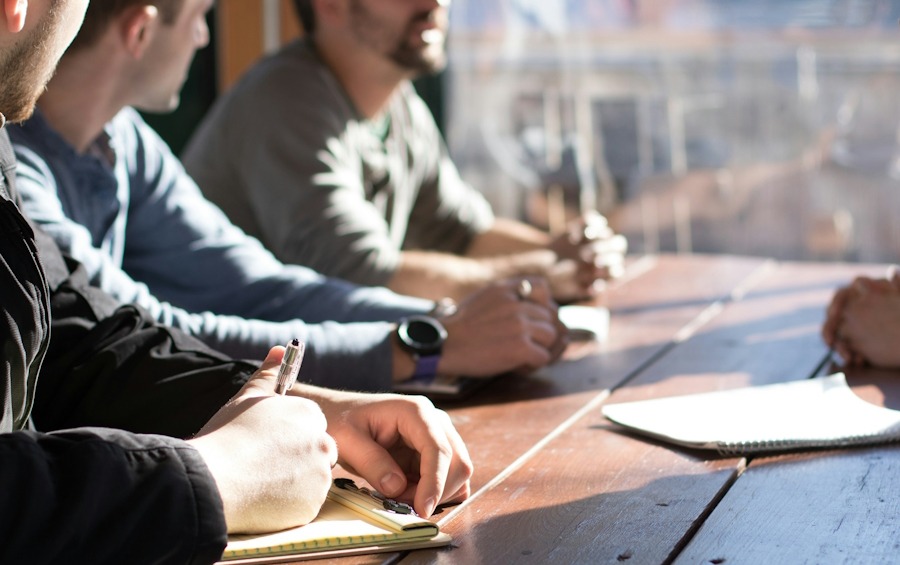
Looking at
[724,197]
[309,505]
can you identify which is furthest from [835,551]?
[724,197]

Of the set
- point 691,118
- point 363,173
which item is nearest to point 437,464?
point 363,173

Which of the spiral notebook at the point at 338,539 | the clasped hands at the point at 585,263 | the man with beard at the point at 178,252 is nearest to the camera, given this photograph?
the spiral notebook at the point at 338,539

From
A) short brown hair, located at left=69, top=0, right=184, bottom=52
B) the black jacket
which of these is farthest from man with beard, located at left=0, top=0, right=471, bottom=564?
short brown hair, located at left=69, top=0, right=184, bottom=52

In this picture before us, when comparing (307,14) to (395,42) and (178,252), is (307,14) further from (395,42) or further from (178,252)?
(178,252)

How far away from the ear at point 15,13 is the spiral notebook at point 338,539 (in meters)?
0.42

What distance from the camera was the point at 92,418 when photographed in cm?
115

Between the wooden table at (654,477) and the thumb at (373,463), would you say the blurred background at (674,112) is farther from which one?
the thumb at (373,463)

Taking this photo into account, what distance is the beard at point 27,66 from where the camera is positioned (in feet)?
3.03

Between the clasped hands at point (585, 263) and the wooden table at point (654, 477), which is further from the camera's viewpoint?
the clasped hands at point (585, 263)

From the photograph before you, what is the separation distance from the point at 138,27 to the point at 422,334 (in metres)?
0.58

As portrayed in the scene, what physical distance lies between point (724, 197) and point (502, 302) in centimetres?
302

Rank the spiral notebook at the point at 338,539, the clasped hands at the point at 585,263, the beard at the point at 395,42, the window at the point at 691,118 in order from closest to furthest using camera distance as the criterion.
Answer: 1. the spiral notebook at the point at 338,539
2. the clasped hands at the point at 585,263
3. the beard at the point at 395,42
4. the window at the point at 691,118

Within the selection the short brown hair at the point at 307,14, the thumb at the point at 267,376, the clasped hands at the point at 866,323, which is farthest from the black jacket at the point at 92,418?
the short brown hair at the point at 307,14

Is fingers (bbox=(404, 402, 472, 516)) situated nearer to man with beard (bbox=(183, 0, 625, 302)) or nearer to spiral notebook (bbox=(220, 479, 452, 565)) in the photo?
spiral notebook (bbox=(220, 479, 452, 565))
